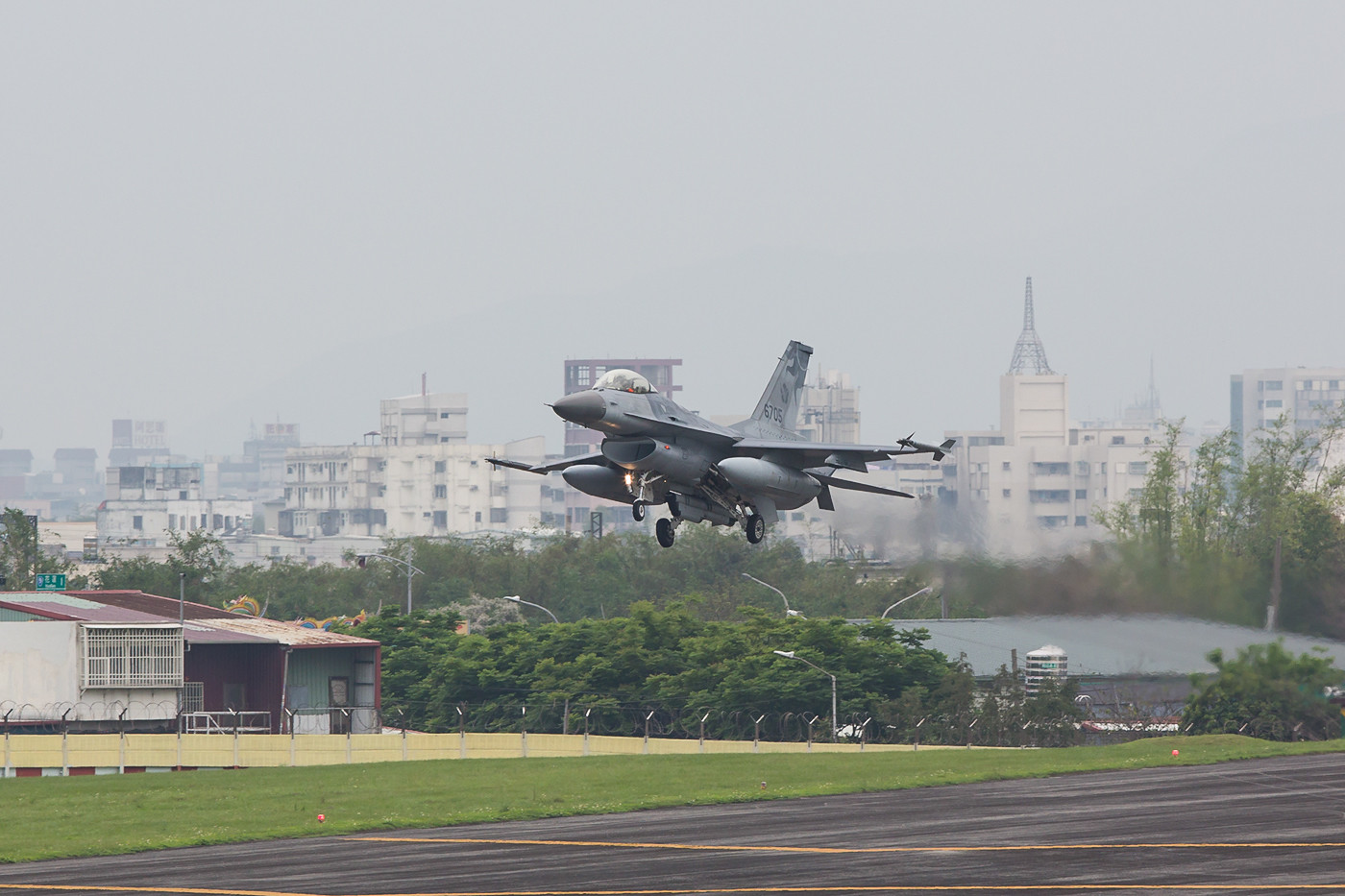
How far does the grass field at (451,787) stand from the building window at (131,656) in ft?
64.0

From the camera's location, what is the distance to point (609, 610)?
525 feet

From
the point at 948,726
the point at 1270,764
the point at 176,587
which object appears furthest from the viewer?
the point at 176,587

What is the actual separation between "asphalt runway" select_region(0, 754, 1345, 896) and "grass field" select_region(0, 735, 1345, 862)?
2407mm

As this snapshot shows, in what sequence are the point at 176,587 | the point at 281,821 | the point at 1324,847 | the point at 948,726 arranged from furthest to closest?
the point at 176,587 < the point at 948,726 < the point at 281,821 < the point at 1324,847

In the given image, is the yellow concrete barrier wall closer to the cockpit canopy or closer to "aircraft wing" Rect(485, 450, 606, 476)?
"aircraft wing" Rect(485, 450, 606, 476)

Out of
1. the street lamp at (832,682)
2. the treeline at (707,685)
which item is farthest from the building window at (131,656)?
the street lamp at (832,682)

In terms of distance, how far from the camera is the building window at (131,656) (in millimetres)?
83812

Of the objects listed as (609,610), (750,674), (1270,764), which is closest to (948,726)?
(750,674)

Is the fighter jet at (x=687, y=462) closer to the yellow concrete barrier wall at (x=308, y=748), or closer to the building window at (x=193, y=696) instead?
the yellow concrete barrier wall at (x=308, y=748)

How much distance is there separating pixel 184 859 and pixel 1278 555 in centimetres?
5038

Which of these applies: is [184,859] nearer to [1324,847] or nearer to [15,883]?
[15,883]

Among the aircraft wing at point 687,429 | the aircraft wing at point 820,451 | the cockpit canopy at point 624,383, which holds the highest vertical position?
the cockpit canopy at point 624,383

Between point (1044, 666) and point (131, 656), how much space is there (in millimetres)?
43035

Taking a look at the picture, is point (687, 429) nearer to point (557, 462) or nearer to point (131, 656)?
point (557, 462)
